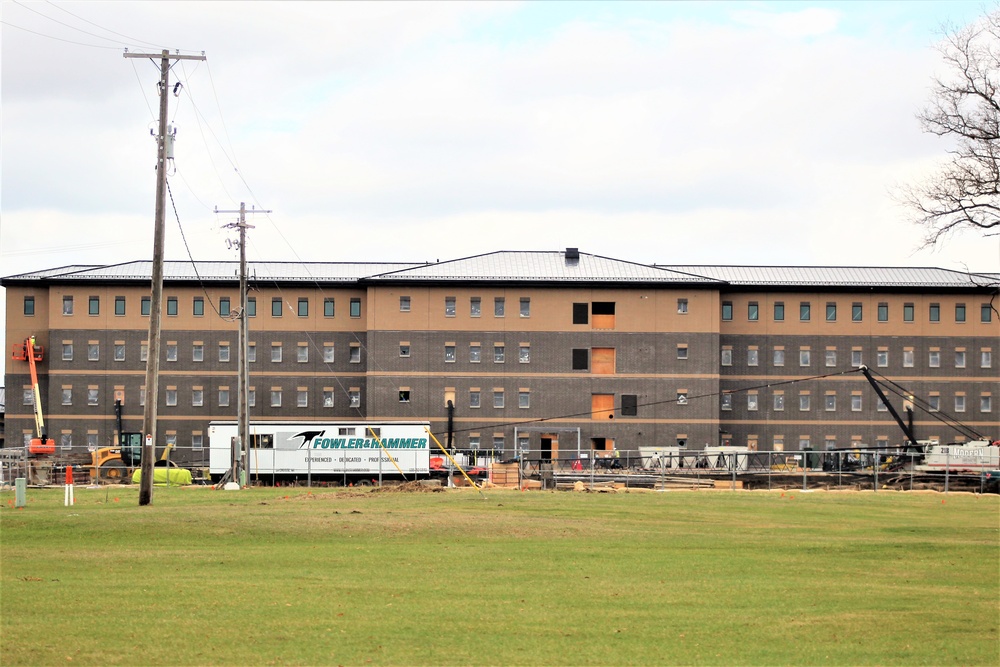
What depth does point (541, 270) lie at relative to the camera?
297 ft

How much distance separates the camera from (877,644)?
15.6 metres

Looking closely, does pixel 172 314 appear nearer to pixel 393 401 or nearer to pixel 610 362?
pixel 393 401

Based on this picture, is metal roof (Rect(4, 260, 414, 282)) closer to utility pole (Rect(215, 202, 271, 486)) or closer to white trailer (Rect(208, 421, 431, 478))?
white trailer (Rect(208, 421, 431, 478))

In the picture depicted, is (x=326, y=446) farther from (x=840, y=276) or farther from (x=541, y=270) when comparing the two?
(x=840, y=276)

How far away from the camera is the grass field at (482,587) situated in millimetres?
14680

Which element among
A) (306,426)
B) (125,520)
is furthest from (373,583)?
(306,426)

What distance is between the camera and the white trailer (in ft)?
216

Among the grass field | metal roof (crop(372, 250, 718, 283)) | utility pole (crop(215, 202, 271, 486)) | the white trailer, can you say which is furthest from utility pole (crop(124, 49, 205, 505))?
metal roof (crop(372, 250, 718, 283))

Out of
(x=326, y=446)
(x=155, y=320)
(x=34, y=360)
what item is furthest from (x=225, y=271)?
(x=155, y=320)

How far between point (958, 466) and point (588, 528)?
40.5 meters

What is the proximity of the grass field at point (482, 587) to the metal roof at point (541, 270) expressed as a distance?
54.1 m

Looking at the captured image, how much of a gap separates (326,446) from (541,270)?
2868 cm

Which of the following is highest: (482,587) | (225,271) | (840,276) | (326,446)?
(225,271)

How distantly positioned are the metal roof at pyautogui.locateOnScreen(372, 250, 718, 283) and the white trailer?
22177 millimetres
